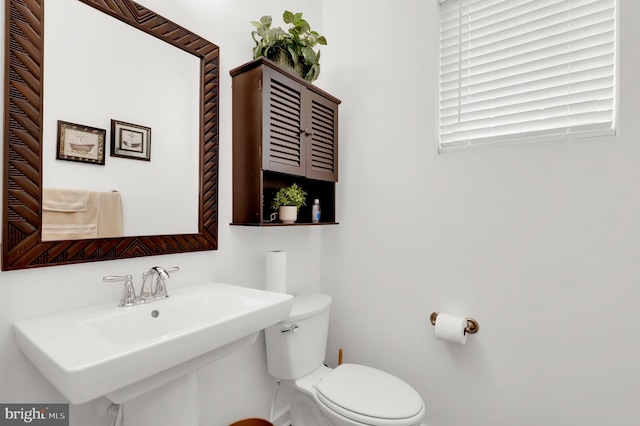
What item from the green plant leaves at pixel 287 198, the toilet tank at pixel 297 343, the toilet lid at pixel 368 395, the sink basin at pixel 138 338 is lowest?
the toilet lid at pixel 368 395

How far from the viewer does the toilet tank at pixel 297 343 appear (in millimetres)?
1459

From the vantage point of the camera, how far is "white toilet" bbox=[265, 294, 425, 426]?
1.19m

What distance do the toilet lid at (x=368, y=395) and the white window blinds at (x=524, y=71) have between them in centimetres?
116

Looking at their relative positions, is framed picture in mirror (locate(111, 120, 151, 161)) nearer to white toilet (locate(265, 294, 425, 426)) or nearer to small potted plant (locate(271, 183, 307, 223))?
small potted plant (locate(271, 183, 307, 223))

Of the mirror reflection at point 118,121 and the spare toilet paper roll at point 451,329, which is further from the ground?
the mirror reflection at point 118,121

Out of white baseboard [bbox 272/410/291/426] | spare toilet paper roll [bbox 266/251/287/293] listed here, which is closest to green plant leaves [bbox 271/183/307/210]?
spare toilet paper roll [bbox 266/251/287/293]

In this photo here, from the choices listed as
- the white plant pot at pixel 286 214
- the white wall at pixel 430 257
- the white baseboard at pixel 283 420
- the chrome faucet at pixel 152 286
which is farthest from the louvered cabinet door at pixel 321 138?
the white baseboard at pixel 283 420

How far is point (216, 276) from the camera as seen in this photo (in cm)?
138

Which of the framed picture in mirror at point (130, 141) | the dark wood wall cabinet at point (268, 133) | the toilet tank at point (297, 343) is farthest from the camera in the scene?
the toilet tank at point (297, 343)

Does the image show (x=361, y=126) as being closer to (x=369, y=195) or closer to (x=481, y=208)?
(x=369, y=195)

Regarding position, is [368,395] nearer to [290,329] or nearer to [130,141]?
[290,329]

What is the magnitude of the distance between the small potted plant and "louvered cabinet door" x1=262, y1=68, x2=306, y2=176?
11cm

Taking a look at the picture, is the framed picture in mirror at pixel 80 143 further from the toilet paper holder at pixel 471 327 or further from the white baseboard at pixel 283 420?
the toilet paper holder at pixel 471 327

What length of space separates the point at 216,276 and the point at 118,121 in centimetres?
72
